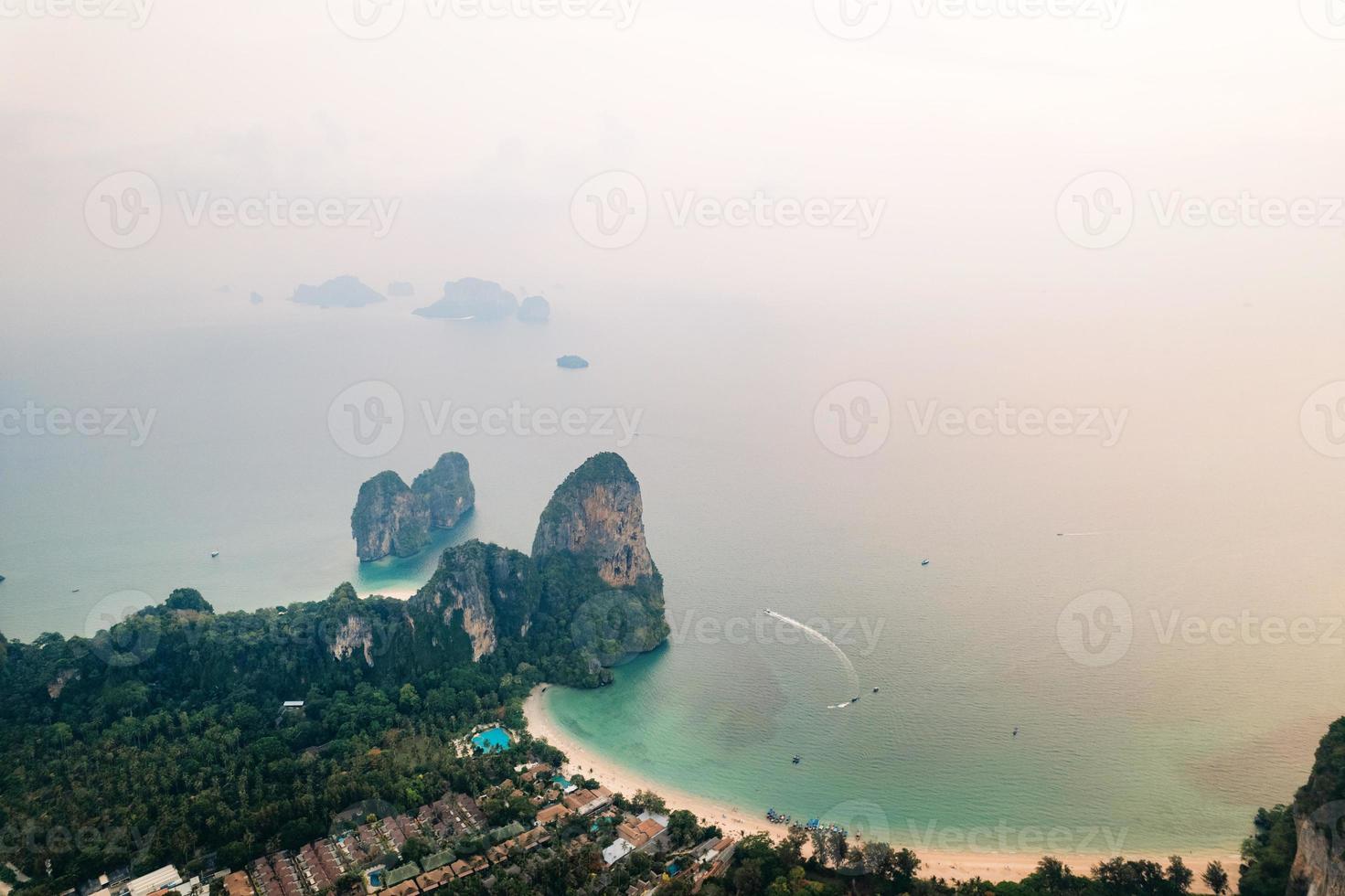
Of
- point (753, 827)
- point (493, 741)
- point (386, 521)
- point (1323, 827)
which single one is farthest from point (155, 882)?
point (1323, 827)

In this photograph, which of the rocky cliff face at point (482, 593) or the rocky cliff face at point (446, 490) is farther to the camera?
the rocky cliff face at point (446, 490)

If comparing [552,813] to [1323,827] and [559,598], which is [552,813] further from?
[1323,827]

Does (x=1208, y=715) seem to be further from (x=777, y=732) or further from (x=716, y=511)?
(x=716, y=511)

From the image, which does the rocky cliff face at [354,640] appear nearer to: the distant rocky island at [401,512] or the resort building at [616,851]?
the resort building at [616,851]

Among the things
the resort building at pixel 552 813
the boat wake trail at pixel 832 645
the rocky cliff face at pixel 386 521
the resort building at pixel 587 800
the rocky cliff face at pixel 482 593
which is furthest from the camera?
the rocky cliff face at pixel 386 521

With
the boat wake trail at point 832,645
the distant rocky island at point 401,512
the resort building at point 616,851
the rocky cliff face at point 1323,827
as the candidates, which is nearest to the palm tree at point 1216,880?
the rocky cliff face at point 1323,827

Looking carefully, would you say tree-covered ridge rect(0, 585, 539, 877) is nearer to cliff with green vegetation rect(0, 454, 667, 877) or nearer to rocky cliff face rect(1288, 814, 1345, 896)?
cliff with green vegetation rect(0, 454, 667, 877)

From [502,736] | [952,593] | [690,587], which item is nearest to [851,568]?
[952,593]
